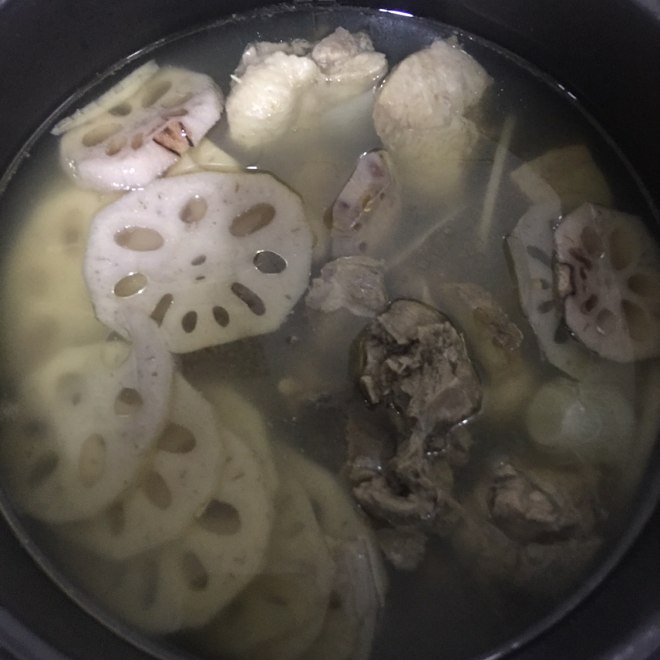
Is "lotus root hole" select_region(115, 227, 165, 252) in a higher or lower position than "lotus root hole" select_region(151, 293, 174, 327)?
higher

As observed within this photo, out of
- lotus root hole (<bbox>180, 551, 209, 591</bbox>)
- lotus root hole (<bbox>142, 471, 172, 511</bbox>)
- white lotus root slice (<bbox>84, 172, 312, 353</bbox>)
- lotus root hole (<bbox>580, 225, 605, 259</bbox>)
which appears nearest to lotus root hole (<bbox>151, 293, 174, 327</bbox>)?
white lotus root slice (<bbox>84, 172, 312, 353</bbox>)

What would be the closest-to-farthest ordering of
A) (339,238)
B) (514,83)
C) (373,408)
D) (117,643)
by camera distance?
(117,643) < (373,408) < (339,238) < (514,83)

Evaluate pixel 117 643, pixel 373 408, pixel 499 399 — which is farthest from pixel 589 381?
pixel 117 643

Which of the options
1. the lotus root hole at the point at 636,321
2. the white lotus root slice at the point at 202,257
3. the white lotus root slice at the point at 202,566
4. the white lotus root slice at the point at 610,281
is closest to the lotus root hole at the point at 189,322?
the white lotus root slice at the point at 202,257

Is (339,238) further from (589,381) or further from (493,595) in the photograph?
(493,595)

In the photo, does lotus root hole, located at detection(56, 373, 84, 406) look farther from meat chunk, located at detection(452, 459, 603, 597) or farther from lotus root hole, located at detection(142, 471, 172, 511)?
meat chunk, located at detection(452, 459, 603, 597)

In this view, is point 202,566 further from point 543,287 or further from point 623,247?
point 623,247

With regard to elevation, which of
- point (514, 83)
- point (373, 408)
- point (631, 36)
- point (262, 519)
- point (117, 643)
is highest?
point (631, 36)

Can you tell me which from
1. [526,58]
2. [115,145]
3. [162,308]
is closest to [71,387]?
[162,308]
